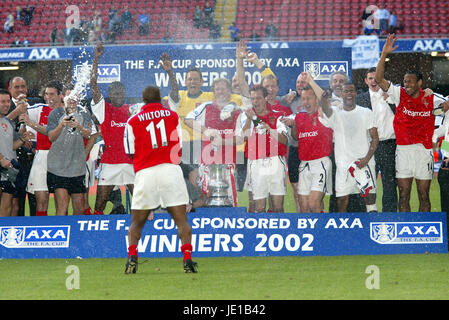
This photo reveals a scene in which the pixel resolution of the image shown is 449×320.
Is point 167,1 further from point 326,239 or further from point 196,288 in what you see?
point 196,288

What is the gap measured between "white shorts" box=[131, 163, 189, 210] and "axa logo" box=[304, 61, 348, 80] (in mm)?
4099

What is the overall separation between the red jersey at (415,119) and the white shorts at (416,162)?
7 centimetres

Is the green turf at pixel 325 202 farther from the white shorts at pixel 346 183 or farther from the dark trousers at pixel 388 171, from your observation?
the white shorts at pixel 346 183

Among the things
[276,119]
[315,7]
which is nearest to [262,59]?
[276,119]

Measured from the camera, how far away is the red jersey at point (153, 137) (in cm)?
662

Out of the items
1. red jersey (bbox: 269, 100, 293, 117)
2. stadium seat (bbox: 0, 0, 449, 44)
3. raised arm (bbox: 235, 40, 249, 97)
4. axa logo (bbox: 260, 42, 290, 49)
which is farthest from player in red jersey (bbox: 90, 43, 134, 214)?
axa logo (bbox: 260, 42, 290, 49)

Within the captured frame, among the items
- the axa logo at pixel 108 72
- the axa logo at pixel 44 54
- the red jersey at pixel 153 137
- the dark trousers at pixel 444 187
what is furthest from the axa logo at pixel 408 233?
the axa logo at pixel 44 54

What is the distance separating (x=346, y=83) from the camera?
8648 millimetres

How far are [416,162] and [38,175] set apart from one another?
452cm

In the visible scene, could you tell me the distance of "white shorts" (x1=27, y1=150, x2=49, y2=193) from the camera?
8719mm

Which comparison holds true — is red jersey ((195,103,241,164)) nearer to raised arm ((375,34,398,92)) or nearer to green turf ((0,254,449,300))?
green turf ((0,254,449,300))

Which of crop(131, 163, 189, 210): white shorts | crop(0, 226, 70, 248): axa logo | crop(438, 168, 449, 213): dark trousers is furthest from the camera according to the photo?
crop(438, 168, 449, 213): dark trousers

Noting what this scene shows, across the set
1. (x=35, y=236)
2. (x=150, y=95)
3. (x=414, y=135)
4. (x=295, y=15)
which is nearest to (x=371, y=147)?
(x=414, y=135)

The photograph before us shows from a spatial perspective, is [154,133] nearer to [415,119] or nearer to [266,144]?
[266,144]
